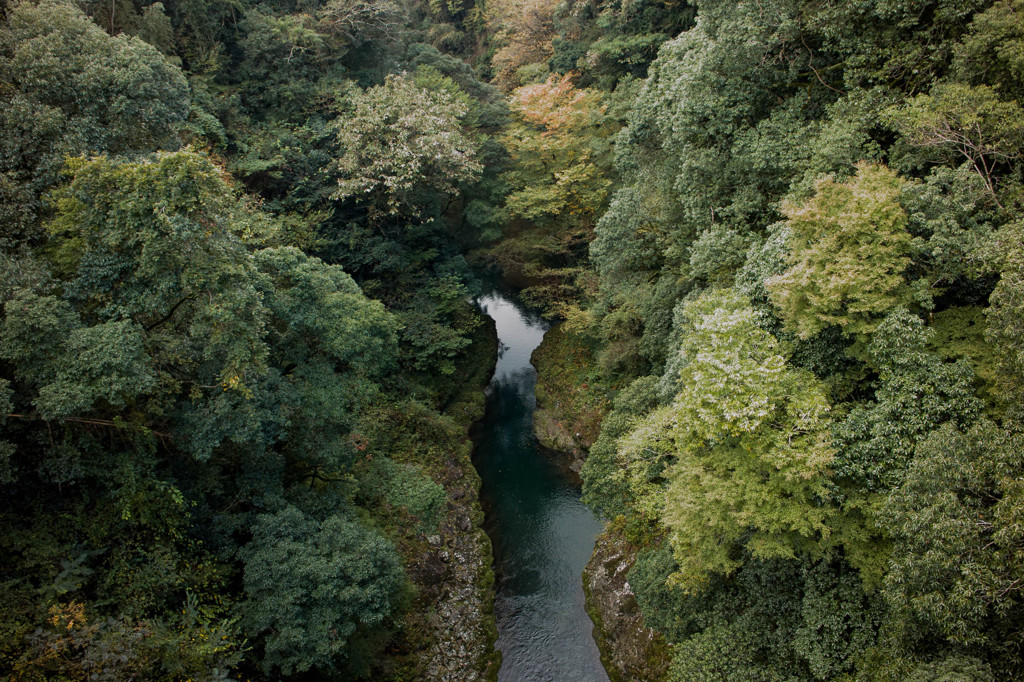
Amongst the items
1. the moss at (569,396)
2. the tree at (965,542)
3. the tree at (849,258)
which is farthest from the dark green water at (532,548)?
the tree at (849,258)

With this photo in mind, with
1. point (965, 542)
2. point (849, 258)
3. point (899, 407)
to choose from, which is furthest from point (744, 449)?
point (849, 258)

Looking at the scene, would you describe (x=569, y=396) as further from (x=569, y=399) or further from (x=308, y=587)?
(x=308, y=587)

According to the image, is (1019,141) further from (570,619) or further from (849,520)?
(570,619)

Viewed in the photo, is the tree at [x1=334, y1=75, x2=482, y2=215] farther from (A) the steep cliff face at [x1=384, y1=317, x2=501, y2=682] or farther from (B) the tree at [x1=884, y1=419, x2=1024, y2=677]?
(B) the tree at [x1=884, y1=419, x2=1024, y2=677]

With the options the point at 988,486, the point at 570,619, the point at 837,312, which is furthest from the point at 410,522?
the point at 988,486

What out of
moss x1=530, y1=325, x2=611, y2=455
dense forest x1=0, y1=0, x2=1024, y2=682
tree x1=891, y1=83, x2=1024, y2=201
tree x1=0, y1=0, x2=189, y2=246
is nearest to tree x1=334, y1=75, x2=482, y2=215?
dense forest x1=0, y1=0, x2=1024, y2=682

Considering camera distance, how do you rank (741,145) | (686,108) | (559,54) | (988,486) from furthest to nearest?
(559,54) → (686,108) → (741,145) → (988,486)

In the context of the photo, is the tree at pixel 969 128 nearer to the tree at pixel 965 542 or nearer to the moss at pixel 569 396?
the tree at pixel 965 542
